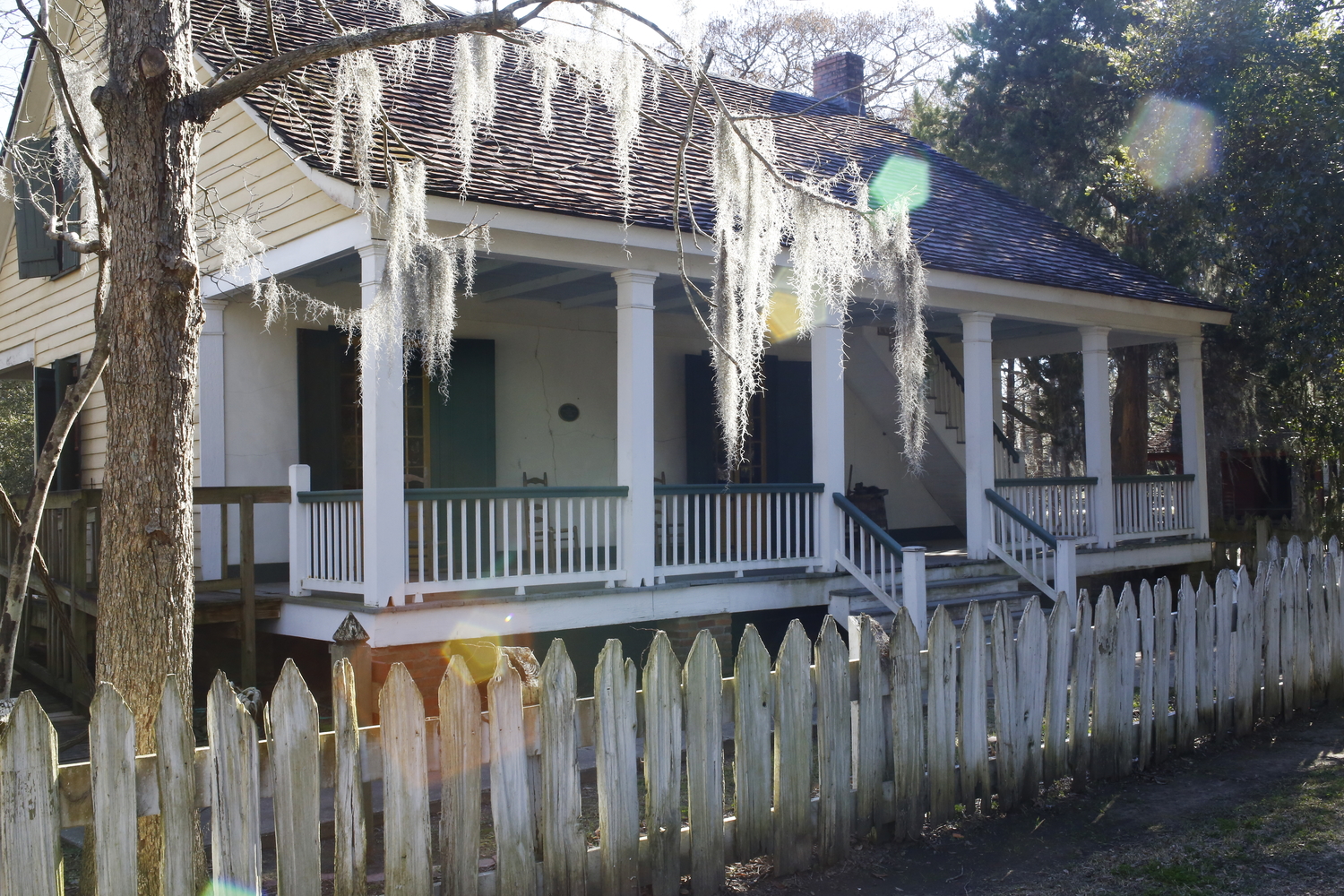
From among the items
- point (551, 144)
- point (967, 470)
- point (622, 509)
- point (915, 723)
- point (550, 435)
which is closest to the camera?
point (915, 723)

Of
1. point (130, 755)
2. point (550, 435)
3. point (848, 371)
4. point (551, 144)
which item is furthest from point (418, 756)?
point (848, 371)

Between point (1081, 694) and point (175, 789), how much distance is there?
13.6 feet

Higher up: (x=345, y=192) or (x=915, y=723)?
(x=345, y=192)

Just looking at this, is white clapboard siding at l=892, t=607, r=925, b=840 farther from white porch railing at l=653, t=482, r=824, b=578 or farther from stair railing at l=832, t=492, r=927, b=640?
white porch railing at l=653, t=482, r=824, b=578

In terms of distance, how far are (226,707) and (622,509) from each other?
5.11 meters

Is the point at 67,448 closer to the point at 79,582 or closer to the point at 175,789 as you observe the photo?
the point at 79,582

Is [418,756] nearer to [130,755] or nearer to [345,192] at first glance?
[130,755]

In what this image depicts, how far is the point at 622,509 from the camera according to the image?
841cm

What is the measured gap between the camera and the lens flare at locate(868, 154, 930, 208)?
12586mm

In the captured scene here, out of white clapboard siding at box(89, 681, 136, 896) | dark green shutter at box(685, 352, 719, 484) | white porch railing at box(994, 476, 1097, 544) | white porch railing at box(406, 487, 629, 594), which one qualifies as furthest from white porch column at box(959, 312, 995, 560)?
white clapboard siding at box(89, 681, 136, 896)

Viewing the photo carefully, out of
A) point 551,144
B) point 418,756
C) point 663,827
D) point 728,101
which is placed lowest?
point 663,827

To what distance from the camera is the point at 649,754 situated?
4.17 meters

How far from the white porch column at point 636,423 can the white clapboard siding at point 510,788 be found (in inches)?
172

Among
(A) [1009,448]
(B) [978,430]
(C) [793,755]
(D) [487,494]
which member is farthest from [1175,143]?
(C) [793,755]
